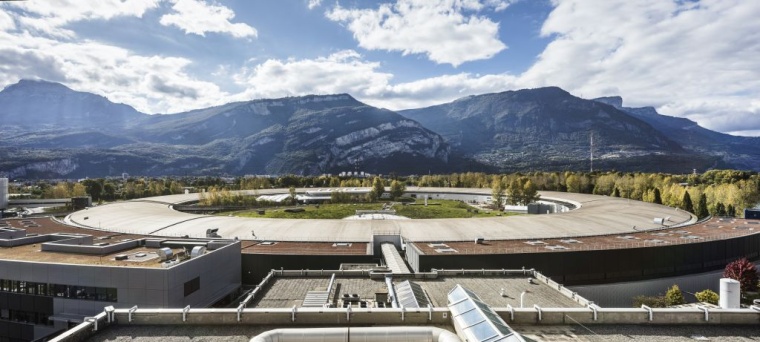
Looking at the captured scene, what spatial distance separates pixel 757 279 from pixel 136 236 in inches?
2803

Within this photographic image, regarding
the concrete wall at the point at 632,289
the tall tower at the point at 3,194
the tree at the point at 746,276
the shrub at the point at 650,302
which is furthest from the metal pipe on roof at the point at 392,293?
the tall tower at the point at 3,194

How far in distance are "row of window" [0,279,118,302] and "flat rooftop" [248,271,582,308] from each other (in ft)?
36.3

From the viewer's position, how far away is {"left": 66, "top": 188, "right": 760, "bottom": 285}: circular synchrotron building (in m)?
39.5

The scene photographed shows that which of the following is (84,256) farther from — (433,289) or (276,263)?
(433,289)

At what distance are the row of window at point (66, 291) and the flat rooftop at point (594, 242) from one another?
26851 mm

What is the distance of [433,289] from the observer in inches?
1056

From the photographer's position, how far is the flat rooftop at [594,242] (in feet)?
138

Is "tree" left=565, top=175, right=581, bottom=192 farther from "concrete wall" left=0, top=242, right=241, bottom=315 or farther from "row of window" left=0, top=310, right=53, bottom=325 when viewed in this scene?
"row of window" left=0, top=310, right=53, bottom=325

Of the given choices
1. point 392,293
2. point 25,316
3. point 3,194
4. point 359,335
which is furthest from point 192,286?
point 3,194

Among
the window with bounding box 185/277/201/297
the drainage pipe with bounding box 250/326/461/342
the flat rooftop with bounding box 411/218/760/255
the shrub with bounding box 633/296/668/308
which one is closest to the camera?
the drainage pipe with bounding box 250/326/461/342

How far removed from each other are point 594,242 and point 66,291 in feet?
172

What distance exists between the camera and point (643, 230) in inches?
2180

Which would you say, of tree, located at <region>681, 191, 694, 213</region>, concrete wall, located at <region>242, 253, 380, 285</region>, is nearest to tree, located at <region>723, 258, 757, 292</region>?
concrete wall, located at <region>242, 253, 380, 285</region>

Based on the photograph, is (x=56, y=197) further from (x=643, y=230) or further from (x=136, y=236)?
(x=643, y=230)
